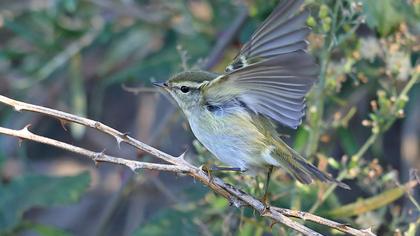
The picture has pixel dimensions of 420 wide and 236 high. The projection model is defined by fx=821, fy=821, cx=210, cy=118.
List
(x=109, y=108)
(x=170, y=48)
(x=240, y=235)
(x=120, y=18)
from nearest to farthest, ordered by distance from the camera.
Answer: (x=240, y=235)
(x=170, y=48)
(x=120, y=18)
(x=109, y=108)

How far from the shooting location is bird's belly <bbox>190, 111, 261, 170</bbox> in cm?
308

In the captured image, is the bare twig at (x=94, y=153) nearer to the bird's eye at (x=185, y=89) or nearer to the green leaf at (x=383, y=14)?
the bird's eye at (x=185, y=89)

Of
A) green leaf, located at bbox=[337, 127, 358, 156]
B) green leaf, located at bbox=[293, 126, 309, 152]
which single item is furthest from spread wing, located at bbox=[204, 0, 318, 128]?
green leaf, located at bbox=[337, 127, 358, 156]

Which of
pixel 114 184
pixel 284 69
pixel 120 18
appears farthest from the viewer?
pixel 114 184

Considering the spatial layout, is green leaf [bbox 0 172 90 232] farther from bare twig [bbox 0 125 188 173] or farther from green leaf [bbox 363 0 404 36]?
bare twig [bbox 0 125 188 173]

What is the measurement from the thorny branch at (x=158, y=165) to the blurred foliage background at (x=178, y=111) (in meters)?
0.48

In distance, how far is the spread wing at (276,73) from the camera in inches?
101

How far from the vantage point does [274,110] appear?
9.70ft

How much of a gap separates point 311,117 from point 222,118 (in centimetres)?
50

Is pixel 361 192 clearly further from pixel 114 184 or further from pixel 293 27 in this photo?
pixel 293 27

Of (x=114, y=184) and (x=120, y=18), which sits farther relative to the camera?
(x=114, y=184)

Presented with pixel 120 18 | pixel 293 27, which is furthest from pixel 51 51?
pixel 293 27

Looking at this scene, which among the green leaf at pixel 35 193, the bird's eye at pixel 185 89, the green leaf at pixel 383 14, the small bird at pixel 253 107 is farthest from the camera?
the green leaf at pixel 35 193

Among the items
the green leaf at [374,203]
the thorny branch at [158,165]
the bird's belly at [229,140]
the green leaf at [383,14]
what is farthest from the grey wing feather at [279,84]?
the green leaf at [383,14]
